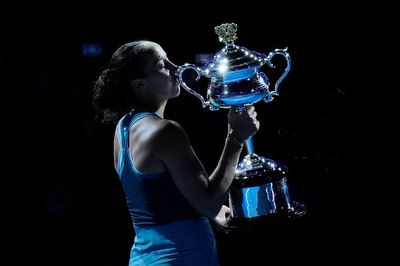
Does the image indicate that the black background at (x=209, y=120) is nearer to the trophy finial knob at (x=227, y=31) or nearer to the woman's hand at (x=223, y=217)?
the woman's hand at (x=223, y=217)

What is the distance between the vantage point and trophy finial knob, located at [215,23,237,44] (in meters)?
1.49

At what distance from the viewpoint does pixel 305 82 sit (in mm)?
2998

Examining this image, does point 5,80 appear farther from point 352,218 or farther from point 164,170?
point 352,218

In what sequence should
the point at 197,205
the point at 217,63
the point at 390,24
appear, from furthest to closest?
the point at 390,24
the point at 217,63
the point at 197,205

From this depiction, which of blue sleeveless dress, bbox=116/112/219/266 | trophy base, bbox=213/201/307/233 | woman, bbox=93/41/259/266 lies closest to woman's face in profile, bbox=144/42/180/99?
woman, bbox=93/41/259/266

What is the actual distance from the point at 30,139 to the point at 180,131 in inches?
82.0

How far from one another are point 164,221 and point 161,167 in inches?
6.1

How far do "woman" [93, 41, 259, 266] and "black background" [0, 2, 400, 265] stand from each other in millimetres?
1565

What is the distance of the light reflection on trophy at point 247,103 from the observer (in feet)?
4.66

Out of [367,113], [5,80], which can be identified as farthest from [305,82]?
[5,80]

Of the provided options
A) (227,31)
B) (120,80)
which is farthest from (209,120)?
(120,80)

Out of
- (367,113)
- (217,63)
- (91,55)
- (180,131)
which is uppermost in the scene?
(91,55)

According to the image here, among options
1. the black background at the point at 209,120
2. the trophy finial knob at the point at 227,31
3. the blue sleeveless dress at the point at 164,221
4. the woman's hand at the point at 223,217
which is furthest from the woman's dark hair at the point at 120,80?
the black background at the point at 209,120

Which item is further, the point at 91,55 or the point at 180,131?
the point at 91,55
